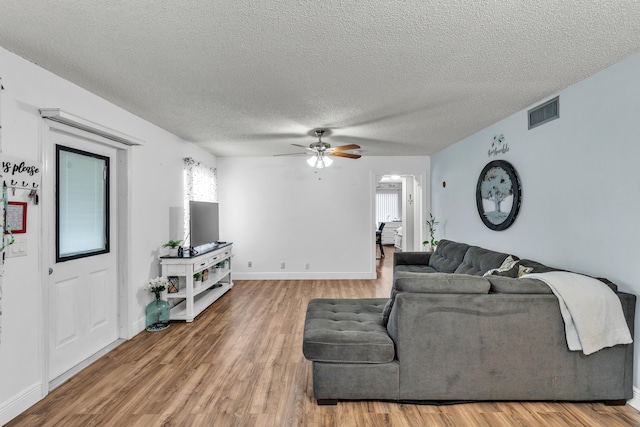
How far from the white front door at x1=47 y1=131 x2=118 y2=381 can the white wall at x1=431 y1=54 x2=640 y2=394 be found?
4.39 metres

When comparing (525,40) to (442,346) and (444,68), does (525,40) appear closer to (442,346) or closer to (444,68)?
(444,68)

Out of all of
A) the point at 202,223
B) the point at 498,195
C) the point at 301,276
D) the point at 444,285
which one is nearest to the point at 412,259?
the point at 498,195

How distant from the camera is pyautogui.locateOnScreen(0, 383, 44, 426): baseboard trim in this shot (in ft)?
6.73

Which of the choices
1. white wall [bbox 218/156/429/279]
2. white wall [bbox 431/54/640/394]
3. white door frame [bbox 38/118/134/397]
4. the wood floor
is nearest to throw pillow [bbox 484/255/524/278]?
white wall [bbox 431/54/640/394]

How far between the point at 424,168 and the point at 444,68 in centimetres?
404

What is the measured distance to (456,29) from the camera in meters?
1.84

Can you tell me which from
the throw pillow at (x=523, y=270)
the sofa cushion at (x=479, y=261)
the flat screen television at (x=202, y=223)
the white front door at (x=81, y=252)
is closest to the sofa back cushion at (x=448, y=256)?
the sofa cushion at (x=479, y=261)

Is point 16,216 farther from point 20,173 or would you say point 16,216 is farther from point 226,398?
point 226,398

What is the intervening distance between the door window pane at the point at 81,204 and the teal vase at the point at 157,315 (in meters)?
0.91

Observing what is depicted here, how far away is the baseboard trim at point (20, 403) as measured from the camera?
205 cm

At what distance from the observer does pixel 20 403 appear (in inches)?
85.3

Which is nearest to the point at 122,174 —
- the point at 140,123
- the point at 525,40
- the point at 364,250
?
the point at 140,123

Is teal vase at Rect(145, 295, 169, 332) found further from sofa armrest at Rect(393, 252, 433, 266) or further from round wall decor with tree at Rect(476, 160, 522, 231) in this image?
round wall decor with tree at Rect(476, 160, 522, 231)

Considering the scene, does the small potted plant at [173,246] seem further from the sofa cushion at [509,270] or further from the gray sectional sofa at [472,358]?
the sofa cushion at [509,270]
